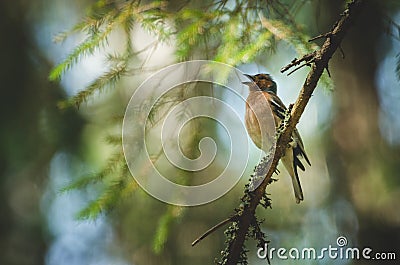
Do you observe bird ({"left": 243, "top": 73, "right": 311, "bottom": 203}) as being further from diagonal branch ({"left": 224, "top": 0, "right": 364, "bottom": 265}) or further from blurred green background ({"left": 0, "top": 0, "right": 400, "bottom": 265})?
diagonal branch ({"left": 224, "top": 0, "right": 364, "bottom": 265})

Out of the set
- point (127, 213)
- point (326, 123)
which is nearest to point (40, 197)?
point (127, 213)

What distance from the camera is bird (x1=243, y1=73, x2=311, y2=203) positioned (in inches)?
38.5

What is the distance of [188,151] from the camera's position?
1.04 meters

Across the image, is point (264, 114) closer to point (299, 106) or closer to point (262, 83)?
point (262, 83)

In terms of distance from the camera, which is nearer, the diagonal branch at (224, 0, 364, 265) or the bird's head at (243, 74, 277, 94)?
the diagonal branch at (224, 0, 364, 265)

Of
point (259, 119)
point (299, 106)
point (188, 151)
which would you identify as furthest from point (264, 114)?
point (299, 106)

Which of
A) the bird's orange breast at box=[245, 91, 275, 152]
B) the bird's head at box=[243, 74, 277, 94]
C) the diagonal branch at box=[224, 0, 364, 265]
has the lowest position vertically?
the diagonal branch at box=[224, 0, 364, 265]

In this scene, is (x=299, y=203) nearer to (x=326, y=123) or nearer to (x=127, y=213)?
(x=326, y=123)

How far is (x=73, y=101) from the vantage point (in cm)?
99

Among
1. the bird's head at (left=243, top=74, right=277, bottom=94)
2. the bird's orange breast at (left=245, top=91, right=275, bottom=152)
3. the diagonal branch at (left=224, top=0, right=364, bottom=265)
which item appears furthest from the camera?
the bird's head at (left=243, top=74, right=277, bottom=94)

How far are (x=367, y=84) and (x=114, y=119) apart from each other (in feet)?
2.09

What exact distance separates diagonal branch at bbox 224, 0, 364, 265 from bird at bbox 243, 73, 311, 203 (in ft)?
0.53

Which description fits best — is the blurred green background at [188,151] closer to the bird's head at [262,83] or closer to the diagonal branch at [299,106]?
the bird's head at [262,83]

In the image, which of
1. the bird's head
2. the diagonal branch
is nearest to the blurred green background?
the bird's head
